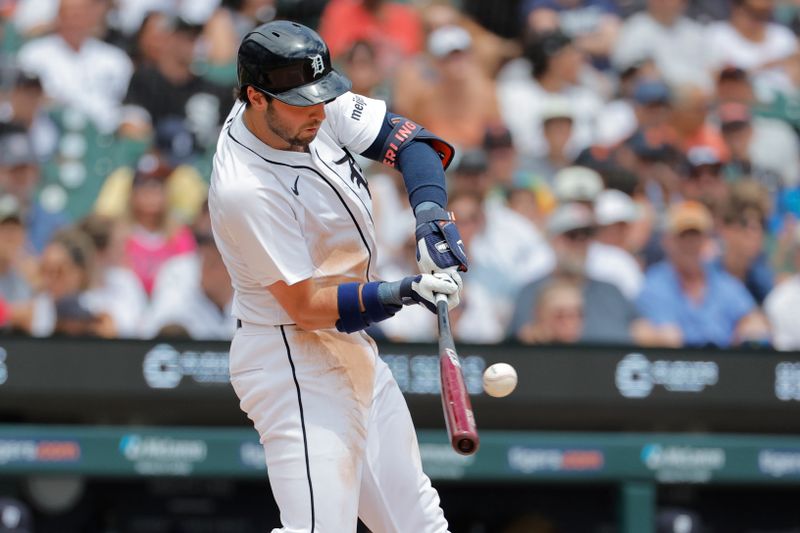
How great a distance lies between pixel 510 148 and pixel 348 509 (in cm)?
422

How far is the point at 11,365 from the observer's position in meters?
6.36

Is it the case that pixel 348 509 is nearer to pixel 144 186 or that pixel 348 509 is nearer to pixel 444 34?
pixel 144 186

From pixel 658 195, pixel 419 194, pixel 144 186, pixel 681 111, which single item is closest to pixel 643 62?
pixel 681 111

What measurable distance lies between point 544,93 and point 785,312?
7.13 feet

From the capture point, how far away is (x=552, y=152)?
319 inches

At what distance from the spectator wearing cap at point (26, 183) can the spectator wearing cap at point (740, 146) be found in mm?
3847

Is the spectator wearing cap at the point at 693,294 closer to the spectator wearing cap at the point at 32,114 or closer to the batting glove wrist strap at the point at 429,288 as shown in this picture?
the spectator wearing cap at the point at 32,114

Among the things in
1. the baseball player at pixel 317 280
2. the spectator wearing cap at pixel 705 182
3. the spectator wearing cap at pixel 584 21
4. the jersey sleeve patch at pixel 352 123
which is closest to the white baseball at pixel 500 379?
the baseball player at pixel 317 280

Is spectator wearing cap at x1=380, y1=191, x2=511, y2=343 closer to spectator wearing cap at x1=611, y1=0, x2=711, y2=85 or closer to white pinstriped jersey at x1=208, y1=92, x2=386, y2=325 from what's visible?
spectator wearing cap at x1=611, y1=0, x2=711, y2=85

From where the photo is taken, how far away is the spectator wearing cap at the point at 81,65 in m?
8.05

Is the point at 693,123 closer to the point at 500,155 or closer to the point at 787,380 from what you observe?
the point at 500,155

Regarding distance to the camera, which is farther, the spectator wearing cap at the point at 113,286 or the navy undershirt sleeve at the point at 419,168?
the spectator wearing cap at the point at 113,286

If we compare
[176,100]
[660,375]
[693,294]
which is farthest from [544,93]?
[660,375]

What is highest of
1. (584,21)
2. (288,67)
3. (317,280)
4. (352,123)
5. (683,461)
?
(288,67)
